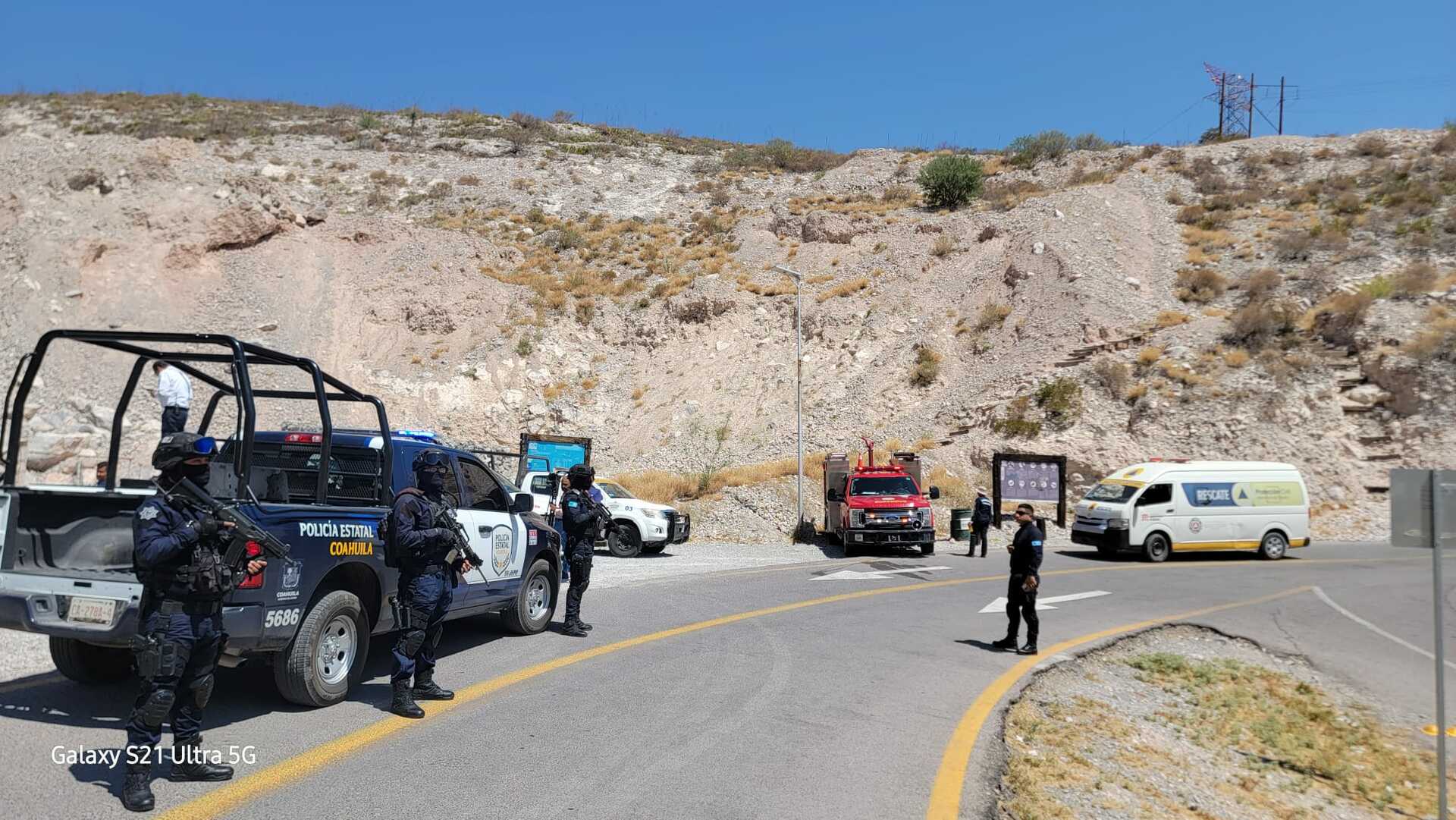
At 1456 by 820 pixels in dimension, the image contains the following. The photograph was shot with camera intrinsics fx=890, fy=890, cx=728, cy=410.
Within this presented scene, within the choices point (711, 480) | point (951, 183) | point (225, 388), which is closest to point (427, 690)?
point (225, 388)

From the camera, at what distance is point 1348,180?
4694cm

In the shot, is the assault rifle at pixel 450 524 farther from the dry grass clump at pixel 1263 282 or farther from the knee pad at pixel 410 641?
the dry grass clump at pixel 1263 282

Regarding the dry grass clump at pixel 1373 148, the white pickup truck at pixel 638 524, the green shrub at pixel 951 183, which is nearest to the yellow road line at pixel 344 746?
the white pickup truck at pixel 638 524

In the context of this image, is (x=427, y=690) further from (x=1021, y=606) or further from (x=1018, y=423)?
(x=1018, y=423)

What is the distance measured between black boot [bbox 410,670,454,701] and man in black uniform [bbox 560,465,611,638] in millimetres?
2748

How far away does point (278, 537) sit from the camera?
18.7ft

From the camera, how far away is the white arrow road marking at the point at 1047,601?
1351 cm

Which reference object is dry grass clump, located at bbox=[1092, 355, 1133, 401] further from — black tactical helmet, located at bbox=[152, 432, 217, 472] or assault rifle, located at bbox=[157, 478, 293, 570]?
black tactical helmet, located at bbox=[152, 432, 217, 472]

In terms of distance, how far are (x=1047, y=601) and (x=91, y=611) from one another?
520 inches

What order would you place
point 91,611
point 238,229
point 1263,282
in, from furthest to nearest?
point 238,229
point 1263,282
point 91,611

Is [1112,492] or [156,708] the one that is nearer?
[156,708]

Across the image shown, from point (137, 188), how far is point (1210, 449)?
45759mm

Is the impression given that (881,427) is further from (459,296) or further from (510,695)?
(510,695)

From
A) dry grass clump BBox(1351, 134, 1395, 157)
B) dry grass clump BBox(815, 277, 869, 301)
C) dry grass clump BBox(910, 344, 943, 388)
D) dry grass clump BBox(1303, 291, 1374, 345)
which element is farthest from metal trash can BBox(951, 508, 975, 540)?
dry grass clump BBox(1351, 134, 1395, 157)
